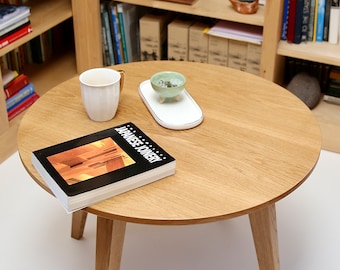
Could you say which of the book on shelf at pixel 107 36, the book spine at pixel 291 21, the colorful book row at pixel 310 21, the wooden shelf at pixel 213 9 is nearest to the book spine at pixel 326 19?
the colorful book row at pixel 310 21

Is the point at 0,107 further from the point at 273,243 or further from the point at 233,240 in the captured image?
the point at 273,243

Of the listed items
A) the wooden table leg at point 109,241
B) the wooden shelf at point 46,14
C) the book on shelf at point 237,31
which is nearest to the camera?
the wooden table leg at point 109,241

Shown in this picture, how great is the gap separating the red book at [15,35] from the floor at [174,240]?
0.57m

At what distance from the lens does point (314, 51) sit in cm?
207

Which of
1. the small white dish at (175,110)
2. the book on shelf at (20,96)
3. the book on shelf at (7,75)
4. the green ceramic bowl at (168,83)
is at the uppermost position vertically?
the green ceramic bowl at (168,83)

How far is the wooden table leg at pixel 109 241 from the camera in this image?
1272 mm

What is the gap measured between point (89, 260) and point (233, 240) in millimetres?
417

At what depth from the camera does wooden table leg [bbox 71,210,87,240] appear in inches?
63.1

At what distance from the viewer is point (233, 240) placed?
167 cm

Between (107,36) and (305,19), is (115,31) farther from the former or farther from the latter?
(305,19)

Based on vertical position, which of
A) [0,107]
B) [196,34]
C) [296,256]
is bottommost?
[296,256]

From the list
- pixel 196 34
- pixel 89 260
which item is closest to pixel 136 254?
pixel 89 260

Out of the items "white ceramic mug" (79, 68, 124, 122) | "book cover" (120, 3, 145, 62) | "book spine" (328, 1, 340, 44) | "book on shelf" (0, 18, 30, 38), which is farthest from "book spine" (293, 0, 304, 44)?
"book on shelf" (0, 18, 30, 38)

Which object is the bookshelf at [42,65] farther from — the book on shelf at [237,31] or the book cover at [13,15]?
the book on shelf at [237,31]
